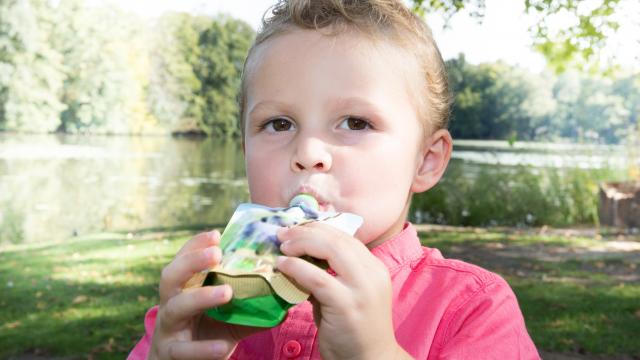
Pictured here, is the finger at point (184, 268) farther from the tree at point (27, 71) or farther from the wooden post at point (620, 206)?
the tree at point (27, 71)

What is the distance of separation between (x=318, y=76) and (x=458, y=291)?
608 millimetres

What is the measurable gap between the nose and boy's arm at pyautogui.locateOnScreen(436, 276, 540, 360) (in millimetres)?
470

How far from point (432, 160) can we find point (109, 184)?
10.2m

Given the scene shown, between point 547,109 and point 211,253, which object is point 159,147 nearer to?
point 547,109

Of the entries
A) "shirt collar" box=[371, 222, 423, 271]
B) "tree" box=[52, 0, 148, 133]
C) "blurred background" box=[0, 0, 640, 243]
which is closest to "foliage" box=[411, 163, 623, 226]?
"blurred background" box=[0, 0, 640, 243]

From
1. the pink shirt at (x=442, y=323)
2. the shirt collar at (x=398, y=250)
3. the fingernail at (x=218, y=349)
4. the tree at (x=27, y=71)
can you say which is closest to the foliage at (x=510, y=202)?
the tree at (x=27, y=71)

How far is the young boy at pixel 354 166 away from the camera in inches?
57.3

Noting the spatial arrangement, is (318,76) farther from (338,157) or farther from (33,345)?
(33,345)

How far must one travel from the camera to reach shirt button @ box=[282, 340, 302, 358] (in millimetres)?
1524

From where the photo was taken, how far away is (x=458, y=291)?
1588 mm

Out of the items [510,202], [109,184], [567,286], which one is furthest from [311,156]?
[109,184]

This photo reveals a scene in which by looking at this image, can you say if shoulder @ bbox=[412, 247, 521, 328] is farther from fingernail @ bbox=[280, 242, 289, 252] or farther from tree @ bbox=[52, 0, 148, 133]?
tree @ bbox=[52, 0, 148, 133]

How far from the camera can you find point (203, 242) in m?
1.26

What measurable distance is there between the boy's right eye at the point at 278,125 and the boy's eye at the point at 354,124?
0.40 feet
